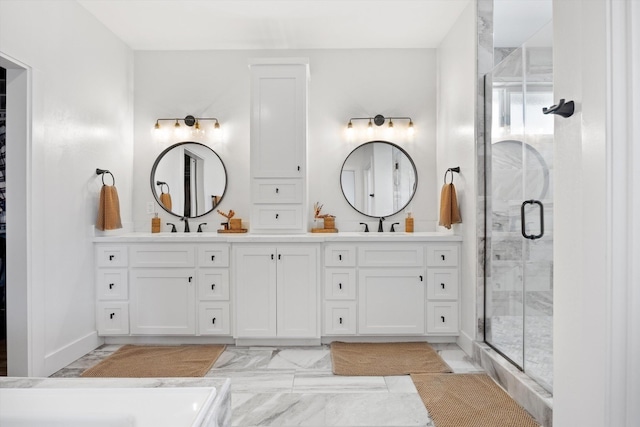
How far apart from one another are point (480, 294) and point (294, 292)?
1422 millimetres

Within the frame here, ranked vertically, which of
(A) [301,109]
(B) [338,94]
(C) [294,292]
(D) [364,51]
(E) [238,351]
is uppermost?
(D) [364,51]

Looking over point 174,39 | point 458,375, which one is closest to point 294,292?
point 458,375

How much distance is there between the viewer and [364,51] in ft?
13.7

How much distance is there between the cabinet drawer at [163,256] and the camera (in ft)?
11.6

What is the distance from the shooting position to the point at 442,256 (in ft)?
11.5

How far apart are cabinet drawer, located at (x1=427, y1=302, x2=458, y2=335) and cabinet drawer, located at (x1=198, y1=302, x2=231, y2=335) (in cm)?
166

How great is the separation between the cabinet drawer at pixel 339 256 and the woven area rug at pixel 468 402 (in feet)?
3.36

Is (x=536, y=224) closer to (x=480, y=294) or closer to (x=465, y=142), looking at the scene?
(x=480, y=294)

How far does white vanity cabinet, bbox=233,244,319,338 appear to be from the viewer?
3.47m

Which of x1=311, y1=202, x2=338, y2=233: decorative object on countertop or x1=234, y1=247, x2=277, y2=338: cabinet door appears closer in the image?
x1=234, y1=247, x2=277, y2=338: cabinet door

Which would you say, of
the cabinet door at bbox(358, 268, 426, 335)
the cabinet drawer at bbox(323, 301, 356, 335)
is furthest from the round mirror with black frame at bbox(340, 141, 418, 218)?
the cabinet drawer at bbox(323, 301, 356, 335)

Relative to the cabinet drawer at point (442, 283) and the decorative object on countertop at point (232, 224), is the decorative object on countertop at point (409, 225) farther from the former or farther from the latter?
the decorative object on countertop at point (232, 224)

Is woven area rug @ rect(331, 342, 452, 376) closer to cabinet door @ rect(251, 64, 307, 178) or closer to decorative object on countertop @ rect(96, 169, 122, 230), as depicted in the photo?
cabinet door @ rect(251, 64, 307, 178)

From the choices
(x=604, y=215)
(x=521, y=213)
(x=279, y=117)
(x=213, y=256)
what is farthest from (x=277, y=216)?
(x=604, y=215)
